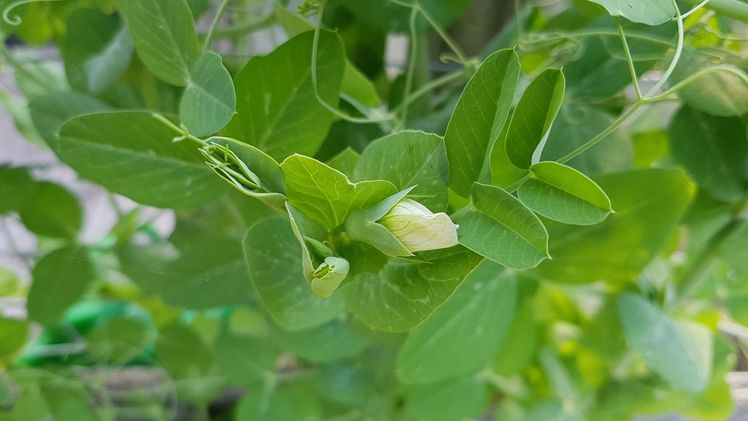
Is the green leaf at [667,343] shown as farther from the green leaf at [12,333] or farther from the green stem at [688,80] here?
the green leaf at [12,333]

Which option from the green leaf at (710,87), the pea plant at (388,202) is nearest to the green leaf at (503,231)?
the pea plant at (388,202)

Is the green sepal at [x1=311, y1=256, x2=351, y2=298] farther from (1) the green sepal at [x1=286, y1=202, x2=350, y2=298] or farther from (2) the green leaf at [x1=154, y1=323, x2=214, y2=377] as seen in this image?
(2) the green leaf at [x1=154, y1=323, x2=214, y2=377]

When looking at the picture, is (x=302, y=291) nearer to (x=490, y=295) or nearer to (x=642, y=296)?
(x=490, y=295)

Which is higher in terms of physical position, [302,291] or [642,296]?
[302,291]

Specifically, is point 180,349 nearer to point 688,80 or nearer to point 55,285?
point 55,285

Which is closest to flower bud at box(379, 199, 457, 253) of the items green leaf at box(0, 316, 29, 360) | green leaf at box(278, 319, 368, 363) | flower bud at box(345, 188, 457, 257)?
flower bud at box(345, 188, 457, 257)

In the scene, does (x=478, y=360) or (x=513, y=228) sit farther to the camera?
(x=478, y=360)

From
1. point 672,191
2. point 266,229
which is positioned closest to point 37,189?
point 266,229
